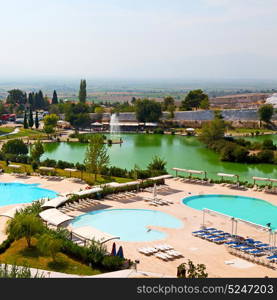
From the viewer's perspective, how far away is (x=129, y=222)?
17.9 metres

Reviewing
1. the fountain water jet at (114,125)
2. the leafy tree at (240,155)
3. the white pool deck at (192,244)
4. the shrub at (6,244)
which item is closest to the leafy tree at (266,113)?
the fountain water jet at (114,125)

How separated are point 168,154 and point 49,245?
968 inches

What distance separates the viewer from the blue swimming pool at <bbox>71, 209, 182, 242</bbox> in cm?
1639

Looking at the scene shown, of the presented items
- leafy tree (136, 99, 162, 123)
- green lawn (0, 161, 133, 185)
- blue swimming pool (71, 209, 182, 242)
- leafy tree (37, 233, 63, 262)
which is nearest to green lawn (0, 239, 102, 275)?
leafy tree (37, 233, 63, 262)

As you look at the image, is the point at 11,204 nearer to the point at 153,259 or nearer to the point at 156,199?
the point at 156,199

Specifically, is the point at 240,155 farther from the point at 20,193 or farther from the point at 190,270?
the point at 190,270

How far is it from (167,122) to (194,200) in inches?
1391

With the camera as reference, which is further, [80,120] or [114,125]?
[114,125]

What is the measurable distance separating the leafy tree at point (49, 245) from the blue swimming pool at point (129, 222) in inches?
119

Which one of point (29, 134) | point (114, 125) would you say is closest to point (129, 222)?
point (29, 134)

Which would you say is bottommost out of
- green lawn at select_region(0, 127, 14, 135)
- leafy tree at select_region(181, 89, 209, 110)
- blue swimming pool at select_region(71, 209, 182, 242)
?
blue swimming pool at select_region(71, 209, 182, 242)

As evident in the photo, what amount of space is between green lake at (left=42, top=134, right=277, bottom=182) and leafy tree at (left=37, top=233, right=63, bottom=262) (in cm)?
1635

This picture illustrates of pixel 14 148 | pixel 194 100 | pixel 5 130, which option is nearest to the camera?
pixel 14 148

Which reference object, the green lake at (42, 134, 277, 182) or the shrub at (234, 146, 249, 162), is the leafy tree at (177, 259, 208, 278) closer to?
the green lake at (42, 134, 277, 182)
